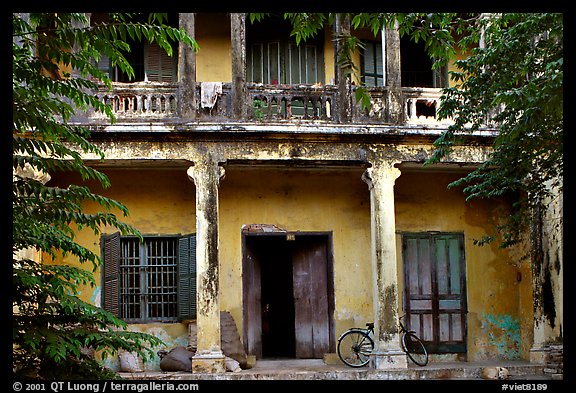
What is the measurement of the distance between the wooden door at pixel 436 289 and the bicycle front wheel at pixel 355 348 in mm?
1093

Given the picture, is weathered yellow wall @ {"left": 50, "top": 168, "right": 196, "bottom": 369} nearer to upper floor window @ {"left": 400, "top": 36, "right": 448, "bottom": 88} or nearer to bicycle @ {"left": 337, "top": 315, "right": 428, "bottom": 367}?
bicycle @ {"left": 337, "top": 315, "right": 428, "bottom": 367}

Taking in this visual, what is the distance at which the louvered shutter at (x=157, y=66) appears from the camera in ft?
44.9

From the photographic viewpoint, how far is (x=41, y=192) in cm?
541

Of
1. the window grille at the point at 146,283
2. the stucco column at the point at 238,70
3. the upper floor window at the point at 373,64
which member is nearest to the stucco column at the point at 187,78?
the stucco column at the point at 238,70

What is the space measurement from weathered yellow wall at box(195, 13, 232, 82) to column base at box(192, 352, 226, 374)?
5.19 meters

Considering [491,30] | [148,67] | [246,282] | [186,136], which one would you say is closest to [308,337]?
[246,282]

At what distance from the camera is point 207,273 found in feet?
37.7

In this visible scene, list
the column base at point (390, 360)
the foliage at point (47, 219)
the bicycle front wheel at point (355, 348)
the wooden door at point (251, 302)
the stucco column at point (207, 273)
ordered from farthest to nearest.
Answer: the wooden door at point (251, 302)
the bicycle front wheel at point (355, 348)
the column base at point (390, 360)
the stucco column at point (207, 273)
the foliage at point (47, 219)

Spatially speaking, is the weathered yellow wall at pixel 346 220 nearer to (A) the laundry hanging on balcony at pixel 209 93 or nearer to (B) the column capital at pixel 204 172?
(B) the column capital at pixel 204 172

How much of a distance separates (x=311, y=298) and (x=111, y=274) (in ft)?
12.0

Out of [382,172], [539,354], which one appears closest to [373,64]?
[382,172]
